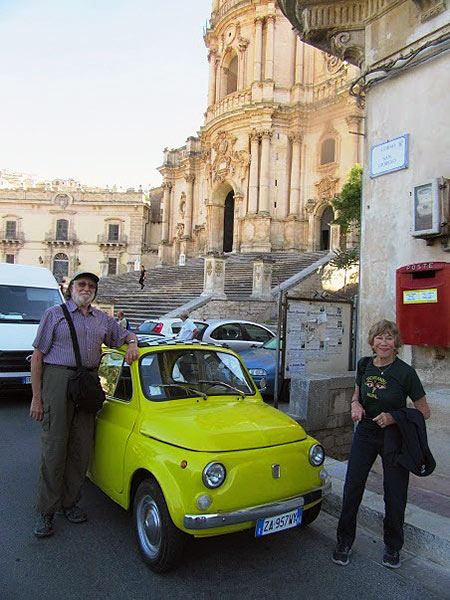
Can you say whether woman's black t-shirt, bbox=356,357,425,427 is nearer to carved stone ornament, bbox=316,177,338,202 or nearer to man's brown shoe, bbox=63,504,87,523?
man's brown shoe, bbox=63,504,87,523

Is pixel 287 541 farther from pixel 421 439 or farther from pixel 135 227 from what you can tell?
pixel 135 227

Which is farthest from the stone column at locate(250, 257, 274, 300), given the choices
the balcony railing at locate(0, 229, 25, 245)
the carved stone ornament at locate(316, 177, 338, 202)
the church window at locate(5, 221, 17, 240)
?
the church window at locate(5, 221, 17, 240)

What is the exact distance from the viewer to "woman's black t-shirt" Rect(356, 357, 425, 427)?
11.0 feet

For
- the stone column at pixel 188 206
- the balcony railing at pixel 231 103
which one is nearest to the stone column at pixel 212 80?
the balcony railing at pixel 231 103

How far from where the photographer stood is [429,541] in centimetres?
369

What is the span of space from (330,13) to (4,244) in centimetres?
5289

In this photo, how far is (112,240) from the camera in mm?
52250

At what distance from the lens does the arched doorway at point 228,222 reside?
34.5 m

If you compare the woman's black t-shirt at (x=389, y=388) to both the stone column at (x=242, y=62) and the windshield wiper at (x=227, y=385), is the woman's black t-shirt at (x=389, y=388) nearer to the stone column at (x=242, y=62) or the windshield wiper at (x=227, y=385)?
the windshield wiper at (x=227, y=385)

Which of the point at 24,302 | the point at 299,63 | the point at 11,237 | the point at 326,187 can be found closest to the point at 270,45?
the point at 299,63

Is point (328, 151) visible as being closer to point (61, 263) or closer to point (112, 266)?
point (112, 266)

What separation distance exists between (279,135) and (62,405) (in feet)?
95.8

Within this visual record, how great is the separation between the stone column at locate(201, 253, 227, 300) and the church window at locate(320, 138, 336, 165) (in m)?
13.2

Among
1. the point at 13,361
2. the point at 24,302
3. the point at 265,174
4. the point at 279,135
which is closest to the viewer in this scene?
the point at 13,361
